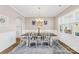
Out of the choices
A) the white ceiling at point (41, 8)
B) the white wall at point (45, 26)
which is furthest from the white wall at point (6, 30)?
the white wall at point (45, 26)

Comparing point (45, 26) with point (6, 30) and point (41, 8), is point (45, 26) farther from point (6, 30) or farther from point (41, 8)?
point (6, 30)

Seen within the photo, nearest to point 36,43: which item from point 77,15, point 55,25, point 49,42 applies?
point 49,42

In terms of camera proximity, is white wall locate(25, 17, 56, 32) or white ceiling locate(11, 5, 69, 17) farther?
white wall locate(25, 17, 56, 32)

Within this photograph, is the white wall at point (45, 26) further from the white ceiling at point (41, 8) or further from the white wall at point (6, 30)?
the white wall at point (6, 30)

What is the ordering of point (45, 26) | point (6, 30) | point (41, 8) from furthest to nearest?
point (45, 26) < point (41, 8) < point (6, 30)

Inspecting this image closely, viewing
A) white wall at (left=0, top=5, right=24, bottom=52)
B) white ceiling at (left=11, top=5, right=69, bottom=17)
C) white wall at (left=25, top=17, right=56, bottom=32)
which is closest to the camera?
white wall at (left=0, top=5, right=24, bottom=52)

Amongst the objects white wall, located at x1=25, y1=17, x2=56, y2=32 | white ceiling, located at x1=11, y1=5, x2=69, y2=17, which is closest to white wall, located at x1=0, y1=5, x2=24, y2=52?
white ceiling, located at x1=11, y1=5, x2=69, y2=17

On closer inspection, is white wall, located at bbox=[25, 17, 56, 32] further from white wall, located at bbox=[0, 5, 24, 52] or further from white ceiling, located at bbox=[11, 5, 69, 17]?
white wall, located at bbox=[0, 5, 24, 52]

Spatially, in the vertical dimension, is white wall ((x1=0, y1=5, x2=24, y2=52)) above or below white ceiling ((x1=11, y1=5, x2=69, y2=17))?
below

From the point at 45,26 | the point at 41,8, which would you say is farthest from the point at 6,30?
the point at 45,26

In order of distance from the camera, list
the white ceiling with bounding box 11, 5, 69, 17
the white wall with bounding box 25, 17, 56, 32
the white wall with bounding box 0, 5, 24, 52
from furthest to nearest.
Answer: the white wall with bounding box 25, 17, 56, 32 < the white ceiling with bounding box 11, 5, 69, 17 < the white wall with bounding box 0, 5, 24, 52
